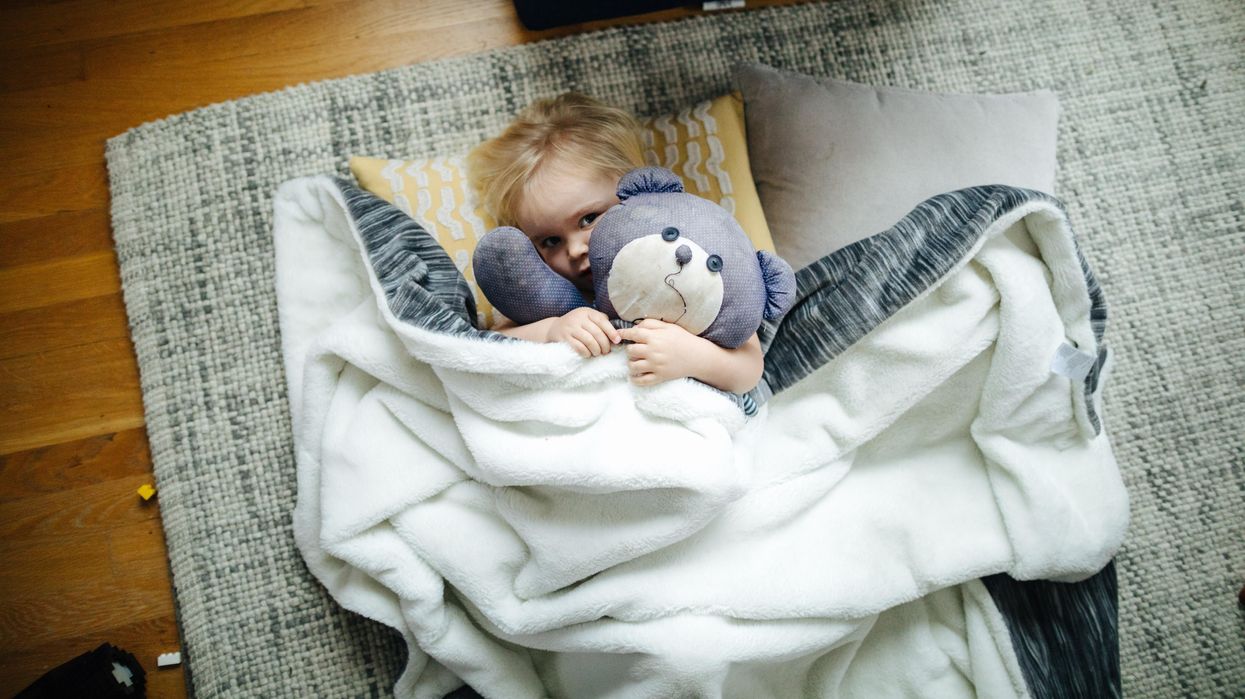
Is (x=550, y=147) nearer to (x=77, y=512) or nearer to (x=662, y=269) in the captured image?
(x=662, y=269)

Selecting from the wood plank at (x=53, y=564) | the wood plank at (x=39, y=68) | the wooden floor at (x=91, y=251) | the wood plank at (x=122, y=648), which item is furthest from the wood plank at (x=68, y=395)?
the wood plank at (x=39, y=68)

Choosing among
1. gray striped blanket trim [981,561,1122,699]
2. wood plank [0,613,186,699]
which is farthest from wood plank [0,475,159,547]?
gray striped blanket trim [981,561,1122,699]

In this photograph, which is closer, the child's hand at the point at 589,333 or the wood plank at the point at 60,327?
the child's hand at the point at 589,333

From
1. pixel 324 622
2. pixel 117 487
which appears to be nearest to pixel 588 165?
pixel 324 622

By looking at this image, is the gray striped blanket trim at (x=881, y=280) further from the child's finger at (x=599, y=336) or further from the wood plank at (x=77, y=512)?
the wood plank at (x=77, y=512)

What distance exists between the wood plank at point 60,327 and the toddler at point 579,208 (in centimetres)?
58

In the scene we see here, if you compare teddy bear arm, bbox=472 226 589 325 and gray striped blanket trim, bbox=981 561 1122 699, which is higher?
teddy bear arm, bbox=472 226 589 325

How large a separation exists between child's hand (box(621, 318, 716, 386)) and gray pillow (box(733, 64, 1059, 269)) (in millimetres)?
309

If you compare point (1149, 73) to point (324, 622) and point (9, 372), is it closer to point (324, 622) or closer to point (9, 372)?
point (324, 622)

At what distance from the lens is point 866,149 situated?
3.47 feet

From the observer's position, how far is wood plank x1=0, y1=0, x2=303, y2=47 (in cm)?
118

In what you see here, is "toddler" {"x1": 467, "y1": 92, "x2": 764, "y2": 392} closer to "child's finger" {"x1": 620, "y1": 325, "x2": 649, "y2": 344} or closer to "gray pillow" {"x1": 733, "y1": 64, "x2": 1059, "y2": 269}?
"child's finger" {"x1": 620, "y1": 325, "x2": 649, "y2": 344}

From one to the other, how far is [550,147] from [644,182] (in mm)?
145

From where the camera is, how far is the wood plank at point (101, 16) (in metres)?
1.18
